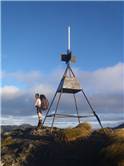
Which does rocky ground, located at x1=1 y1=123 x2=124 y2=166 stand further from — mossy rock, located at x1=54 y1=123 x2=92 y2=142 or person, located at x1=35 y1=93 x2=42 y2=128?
person, located at x1=35 y1=93 x2=42 y2=128

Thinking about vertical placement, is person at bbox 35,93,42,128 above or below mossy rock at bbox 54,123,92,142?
above

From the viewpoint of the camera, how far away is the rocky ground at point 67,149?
63.9 feet

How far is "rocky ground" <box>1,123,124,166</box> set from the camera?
1947cm

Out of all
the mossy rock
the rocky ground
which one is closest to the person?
the rocky ground

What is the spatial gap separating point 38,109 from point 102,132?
5.07 meters

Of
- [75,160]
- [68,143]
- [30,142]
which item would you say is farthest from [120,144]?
[30,142]

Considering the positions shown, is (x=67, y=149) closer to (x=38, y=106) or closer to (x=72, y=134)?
(x=72, y=134)

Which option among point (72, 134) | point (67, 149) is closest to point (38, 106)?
point (72, 134)

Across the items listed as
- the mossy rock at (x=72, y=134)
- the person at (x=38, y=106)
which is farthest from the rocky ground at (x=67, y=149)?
the person at (x=38, y=106)

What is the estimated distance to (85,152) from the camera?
21469 mm

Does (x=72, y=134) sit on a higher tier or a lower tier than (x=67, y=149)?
higher

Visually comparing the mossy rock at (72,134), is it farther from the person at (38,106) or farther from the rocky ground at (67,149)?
the person at (38,106)

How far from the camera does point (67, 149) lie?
22391 mm

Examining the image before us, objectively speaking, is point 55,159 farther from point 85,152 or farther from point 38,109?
point 38,109
